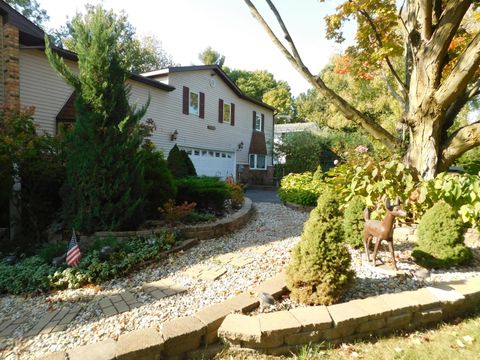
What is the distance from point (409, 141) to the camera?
598 cm

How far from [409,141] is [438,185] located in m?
1.49

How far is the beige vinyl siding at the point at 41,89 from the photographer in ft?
28.6

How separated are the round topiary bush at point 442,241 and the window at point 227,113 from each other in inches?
566

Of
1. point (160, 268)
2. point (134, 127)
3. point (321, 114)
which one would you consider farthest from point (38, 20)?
point (160, 268)

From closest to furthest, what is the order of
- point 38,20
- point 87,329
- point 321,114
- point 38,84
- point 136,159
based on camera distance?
point 87,329 < point 136,159 < point 38,84 < point 38,20 < point 321,114

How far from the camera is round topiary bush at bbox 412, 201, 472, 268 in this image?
3.92 meters

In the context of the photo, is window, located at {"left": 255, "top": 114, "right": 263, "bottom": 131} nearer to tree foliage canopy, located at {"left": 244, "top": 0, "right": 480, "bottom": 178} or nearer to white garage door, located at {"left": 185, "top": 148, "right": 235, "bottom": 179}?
white garage door, located at {"left": 185, "top": 148, "right": 235, "bottom": 179}

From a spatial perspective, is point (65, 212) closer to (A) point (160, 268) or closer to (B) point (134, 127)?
(B) point (134, 127)

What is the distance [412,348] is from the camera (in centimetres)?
263

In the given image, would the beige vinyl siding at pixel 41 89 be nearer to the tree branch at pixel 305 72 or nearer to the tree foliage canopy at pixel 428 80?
the tree branch at pixel 305 72

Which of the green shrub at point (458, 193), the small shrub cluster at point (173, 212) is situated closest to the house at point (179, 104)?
the small shrub cluster at point (173, 212)

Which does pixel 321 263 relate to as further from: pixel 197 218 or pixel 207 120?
pixel 207 120

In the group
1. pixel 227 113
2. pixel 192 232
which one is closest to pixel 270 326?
pixel 192 232

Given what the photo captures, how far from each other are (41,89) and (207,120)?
814 cm
